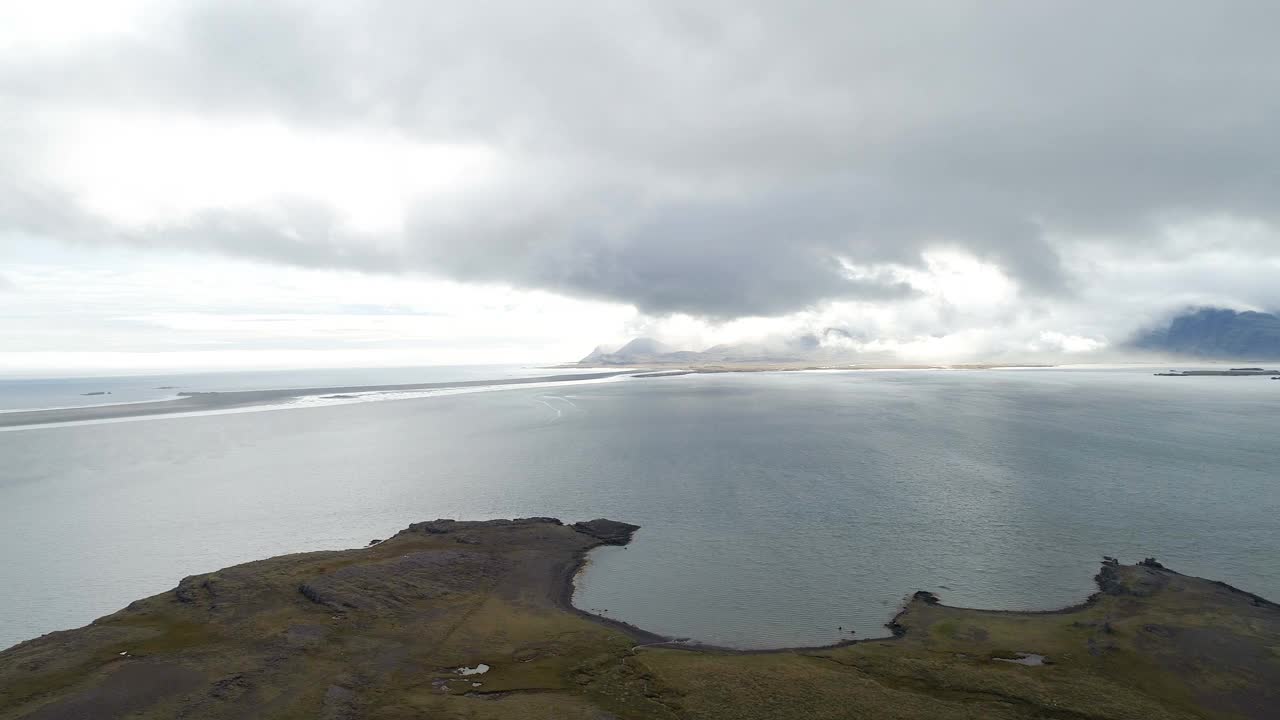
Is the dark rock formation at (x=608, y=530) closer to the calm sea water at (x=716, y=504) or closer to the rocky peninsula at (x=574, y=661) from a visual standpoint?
the calm sea water at (x=716, y=504)

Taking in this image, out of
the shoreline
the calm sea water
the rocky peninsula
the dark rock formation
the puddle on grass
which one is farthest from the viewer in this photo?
the shoreline

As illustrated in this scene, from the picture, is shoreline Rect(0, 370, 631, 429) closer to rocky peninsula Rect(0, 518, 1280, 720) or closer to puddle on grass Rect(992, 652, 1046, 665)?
rocky peninsula Rect(0, 518, 1280, 720)

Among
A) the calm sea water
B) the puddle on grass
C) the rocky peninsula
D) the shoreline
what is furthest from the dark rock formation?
the shoreline

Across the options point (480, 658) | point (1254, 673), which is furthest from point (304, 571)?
point (1254, 673)

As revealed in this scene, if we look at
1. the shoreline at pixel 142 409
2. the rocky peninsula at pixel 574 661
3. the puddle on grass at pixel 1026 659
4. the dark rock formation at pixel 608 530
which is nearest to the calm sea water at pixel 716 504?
the dark rock formation at pixel 608 530

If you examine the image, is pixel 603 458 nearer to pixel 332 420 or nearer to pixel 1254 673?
pixel 1254 673
